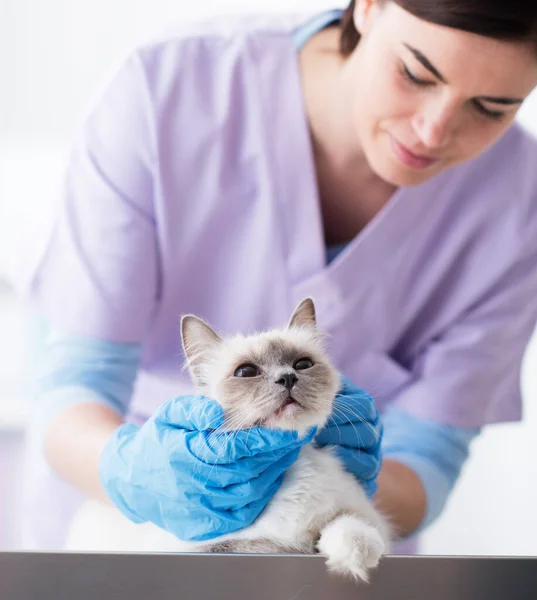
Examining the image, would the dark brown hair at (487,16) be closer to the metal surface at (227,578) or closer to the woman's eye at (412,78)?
the woman's eye at (412,78)

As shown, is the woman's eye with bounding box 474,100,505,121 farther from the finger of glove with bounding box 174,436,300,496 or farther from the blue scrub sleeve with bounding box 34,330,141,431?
the blue scrub sleeve with bounding box 34,330,141,431

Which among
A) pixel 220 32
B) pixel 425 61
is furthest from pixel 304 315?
pixel 220 32

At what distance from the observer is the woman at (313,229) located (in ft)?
3.66

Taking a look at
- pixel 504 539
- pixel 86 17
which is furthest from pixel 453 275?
pixel 86 17

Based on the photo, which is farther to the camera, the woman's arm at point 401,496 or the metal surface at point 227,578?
the woman's arm at point 401,496

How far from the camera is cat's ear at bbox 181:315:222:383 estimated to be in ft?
2.81

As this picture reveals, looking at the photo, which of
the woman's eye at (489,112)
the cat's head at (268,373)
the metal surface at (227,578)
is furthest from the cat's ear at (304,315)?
the woman's eye at (489,112)

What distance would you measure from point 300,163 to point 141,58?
0.37 metres

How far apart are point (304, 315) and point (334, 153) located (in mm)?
568

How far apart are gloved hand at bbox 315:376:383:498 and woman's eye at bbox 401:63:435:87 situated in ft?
1.62

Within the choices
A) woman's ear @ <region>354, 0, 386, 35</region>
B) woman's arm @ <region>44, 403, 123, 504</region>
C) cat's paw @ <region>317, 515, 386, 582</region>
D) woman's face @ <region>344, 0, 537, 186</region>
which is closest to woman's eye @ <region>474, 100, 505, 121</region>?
woman's face @ <region>344, 0, 537, 186</region>

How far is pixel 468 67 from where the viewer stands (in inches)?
38.6

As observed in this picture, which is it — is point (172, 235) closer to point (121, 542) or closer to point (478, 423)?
point (121, 542)

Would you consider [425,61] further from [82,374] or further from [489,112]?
[82,374]
